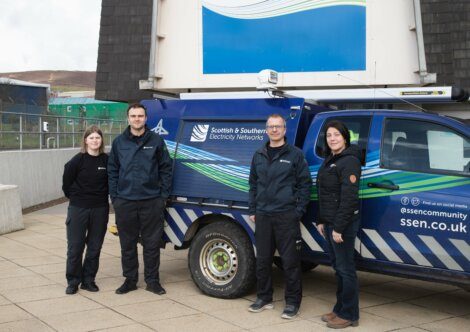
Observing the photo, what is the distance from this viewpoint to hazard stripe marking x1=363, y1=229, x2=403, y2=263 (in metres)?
5.54

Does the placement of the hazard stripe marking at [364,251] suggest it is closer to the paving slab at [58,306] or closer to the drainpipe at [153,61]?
the paving slab at [58,306]

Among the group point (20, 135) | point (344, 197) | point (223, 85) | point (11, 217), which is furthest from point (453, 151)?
point (20, 135)

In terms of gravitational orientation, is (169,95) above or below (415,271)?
above

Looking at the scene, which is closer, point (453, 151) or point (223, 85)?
point (453, 151)

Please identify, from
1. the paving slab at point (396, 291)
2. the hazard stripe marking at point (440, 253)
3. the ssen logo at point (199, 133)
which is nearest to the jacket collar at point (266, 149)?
the ssen logo at point (199, 133)

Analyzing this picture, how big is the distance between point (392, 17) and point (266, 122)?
1684mm

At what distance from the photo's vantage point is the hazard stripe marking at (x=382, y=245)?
554 centimetres

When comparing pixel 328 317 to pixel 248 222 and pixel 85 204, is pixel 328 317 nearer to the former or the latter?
pixel 248 222

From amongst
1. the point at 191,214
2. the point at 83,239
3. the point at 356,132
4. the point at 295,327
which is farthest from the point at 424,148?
the point at 83,239

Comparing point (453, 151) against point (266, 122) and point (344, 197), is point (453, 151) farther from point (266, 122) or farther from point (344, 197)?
point (266, 122)

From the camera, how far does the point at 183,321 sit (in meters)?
5.66

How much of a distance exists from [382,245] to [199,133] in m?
2.31

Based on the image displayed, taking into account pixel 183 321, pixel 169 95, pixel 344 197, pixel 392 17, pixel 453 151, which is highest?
pixel 392 17

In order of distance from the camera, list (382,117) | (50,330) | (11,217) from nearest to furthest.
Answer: (50,330) → (382,117) → (11,217)
